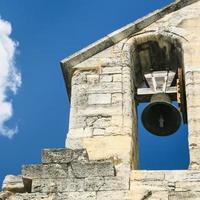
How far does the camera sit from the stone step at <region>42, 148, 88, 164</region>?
25.0ft

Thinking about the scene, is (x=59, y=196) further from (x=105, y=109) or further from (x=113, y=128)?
(x=105, y=109)

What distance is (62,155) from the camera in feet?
25.2

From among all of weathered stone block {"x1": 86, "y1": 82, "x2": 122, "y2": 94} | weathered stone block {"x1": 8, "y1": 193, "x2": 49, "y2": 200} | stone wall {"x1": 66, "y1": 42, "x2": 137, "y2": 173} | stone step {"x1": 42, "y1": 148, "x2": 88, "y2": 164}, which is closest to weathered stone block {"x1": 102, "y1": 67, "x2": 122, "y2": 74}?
stone wall {"x1": 66, "y1": 42, "x2": 137, "y2": 173}

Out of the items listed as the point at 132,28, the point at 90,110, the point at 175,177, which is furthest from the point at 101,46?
the point at 175,177

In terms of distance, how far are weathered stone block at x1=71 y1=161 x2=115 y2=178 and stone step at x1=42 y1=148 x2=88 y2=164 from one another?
0.40 ft

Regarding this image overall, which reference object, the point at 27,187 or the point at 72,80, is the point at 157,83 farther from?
the point at 27,187

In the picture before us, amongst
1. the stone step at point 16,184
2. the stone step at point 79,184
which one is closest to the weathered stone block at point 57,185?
the stone step at point 79,184

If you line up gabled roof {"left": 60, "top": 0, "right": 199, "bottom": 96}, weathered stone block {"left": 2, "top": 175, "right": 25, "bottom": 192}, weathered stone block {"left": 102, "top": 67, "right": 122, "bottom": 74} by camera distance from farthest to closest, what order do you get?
gabled roof {"left": 60, "top": 0, "right": 199, "bottom": 96} → weathered stone block {"left": 102, "top": 67, "right": 122, "bottom": 74} → weathered stone block {"left": 2, "top": 175, "right": 25, "bottom": 192}

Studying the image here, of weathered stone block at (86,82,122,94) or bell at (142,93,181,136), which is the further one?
bell at (142,93,181,136)

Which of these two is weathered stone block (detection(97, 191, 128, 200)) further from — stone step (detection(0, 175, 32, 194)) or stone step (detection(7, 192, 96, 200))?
stone step (detection(0, 175, 32, 194))

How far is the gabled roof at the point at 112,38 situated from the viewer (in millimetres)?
9039

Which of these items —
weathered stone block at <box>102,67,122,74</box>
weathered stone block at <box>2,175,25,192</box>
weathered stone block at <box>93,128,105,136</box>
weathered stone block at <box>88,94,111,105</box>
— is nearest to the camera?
weathered stone block at <box>2,175,25,192</box>

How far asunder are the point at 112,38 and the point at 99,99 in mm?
1018

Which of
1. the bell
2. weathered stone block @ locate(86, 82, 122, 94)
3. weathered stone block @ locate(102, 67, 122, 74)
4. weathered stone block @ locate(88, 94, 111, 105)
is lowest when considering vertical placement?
the bell
